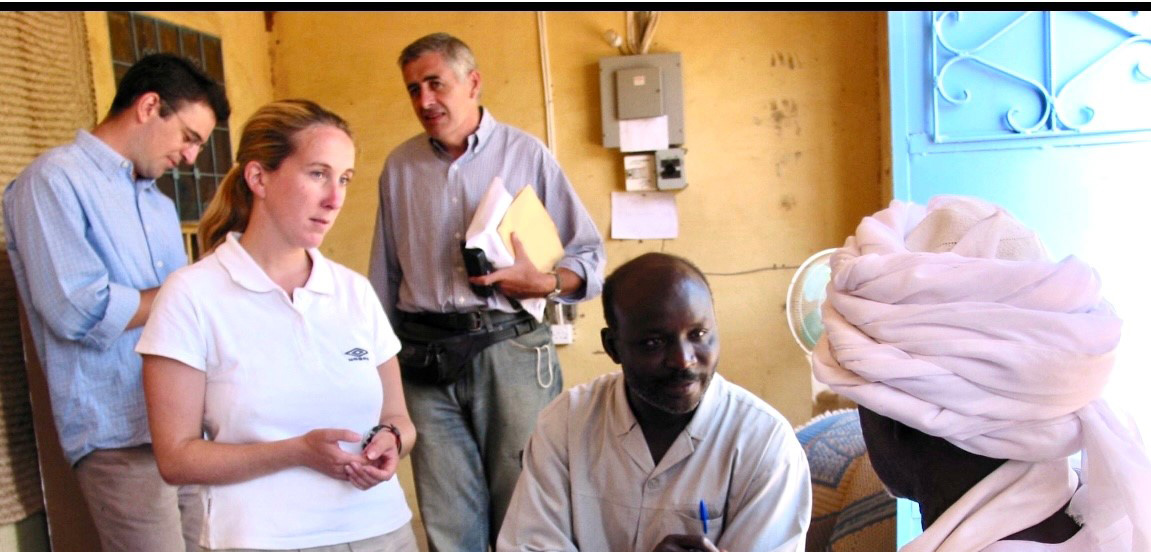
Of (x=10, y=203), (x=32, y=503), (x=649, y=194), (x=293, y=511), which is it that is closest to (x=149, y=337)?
(x=293, y=511)

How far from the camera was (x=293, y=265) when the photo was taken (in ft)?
6.05

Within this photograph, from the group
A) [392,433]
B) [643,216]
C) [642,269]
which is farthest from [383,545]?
[643,216]

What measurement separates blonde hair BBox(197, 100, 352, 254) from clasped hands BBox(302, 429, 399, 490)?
0.53 meters

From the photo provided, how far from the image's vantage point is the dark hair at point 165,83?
2395 millimetres

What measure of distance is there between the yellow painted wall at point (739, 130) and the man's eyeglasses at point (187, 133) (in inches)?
68.5

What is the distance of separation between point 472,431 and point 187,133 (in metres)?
1.14

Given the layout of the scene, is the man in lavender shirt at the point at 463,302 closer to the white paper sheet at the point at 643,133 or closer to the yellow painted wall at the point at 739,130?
the white paper sheet at the point at 643,133

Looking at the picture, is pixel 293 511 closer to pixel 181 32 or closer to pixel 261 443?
pixel 261 443

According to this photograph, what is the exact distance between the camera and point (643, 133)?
13.0 ft

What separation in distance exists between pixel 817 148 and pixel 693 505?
2526 millimetres

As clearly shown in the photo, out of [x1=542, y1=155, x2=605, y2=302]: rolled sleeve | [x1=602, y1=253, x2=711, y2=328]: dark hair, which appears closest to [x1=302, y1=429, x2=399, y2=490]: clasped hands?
[x1=602, y1=253, x2=711, y2=328]: dark hair

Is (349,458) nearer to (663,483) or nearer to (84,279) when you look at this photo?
(663,483)

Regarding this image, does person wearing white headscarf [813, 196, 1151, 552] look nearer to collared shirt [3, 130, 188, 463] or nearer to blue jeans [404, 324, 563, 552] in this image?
blue jeans [404, 324, 563, 552]

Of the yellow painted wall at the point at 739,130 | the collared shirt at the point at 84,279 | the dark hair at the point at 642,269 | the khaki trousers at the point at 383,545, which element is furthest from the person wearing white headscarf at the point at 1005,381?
the yellow painted wall at the point at 739,130
